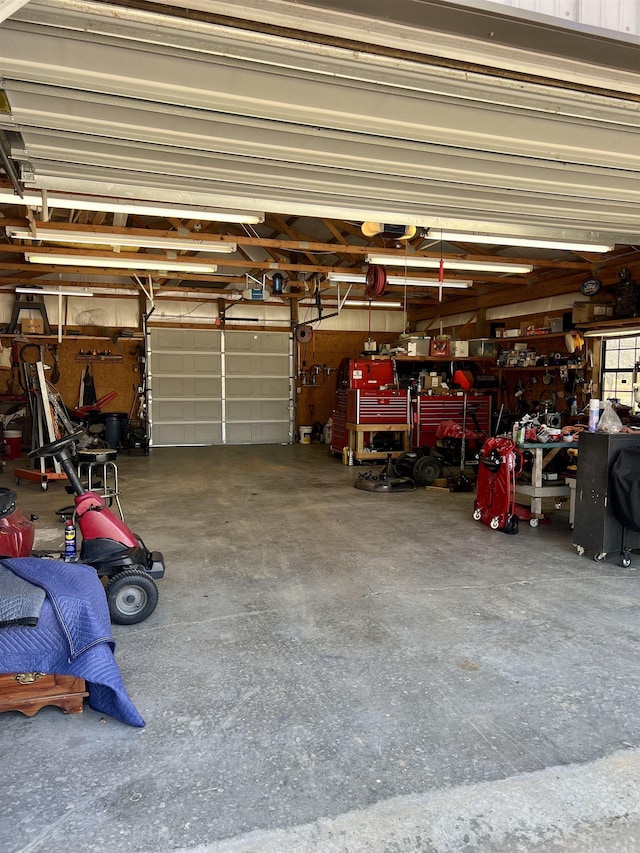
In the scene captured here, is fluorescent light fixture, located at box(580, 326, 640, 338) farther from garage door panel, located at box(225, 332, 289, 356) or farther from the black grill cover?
garage door panel, located at box(225, 332, 289, 356)

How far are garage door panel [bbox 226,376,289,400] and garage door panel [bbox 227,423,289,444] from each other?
0.68 metres

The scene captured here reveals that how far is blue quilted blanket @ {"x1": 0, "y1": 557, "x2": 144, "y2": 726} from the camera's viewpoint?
2.21m

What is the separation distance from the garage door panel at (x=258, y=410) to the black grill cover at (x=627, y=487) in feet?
30.9

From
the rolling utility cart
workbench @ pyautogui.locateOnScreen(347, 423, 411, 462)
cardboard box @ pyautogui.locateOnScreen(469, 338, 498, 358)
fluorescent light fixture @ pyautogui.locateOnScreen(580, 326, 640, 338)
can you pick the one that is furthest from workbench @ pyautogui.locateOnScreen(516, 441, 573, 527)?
cardboard box @ pyautogui.locateOnScreen(469, 338, 498, 358)

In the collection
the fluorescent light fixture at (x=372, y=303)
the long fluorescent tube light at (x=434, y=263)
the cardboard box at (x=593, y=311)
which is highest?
the fluorescent light fixture at (x=372, y=303)

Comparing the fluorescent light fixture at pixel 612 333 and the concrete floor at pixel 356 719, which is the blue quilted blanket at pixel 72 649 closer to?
the concrete floor at pixel 356 719

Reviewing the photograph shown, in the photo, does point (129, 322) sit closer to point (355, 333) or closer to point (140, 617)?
point (355, 333)

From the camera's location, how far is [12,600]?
7.32 ft

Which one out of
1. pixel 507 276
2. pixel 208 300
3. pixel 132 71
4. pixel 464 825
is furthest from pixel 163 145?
pixel 208 300

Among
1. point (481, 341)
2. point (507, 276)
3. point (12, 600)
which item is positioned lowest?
point (12, 600)

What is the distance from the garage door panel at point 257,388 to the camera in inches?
503

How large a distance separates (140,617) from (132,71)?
2.74 meters

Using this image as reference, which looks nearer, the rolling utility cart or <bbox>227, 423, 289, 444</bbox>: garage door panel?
the rolling utility cart

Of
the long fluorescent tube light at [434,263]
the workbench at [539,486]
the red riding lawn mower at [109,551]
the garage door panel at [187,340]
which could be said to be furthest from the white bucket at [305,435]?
the red riding lawn mower at [109,551]
